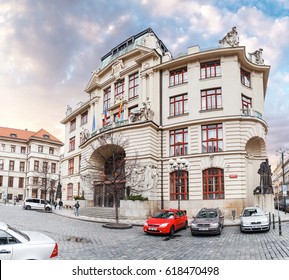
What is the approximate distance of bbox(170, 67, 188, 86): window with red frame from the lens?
32.7 metres

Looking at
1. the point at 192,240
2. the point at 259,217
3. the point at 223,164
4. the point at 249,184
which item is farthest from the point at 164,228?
the point at 249,184

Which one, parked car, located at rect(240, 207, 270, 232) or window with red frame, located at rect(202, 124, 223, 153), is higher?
window with red frame, located at rect(202, 124, 223, 153)

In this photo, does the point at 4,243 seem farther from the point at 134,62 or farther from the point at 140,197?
the point at 134,62

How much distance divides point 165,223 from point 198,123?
15209mm

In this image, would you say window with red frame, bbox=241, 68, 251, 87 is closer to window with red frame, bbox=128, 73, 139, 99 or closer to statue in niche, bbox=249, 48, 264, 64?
statue in niche, bbox=249, 48, 264, 64

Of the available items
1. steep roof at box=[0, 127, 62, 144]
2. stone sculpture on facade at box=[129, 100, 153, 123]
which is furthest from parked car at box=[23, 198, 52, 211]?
steep roof at box=[0, 127, 62, 144]

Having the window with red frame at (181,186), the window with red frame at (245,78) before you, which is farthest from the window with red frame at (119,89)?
the window with red frame at (245,78)

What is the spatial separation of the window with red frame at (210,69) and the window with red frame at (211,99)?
163 cm

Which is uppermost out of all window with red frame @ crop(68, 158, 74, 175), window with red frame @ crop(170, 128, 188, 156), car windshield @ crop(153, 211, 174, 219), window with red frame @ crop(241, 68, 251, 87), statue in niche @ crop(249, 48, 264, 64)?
statue in niche @ crop(249, 48, 264, 64)

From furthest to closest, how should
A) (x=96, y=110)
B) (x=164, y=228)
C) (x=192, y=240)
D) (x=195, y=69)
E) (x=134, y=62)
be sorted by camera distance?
(x=96, y=110), (x=134, y=62), (x=195, y=69), (x=164, y=228), (x=192, y=240)

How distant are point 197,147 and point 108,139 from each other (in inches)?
388

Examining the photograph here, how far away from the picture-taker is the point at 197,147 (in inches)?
1188

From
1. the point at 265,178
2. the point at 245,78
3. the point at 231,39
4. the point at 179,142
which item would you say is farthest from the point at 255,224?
the point at 231,39

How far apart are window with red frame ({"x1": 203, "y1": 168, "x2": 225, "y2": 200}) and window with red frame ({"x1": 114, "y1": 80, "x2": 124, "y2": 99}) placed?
50.5 feet
